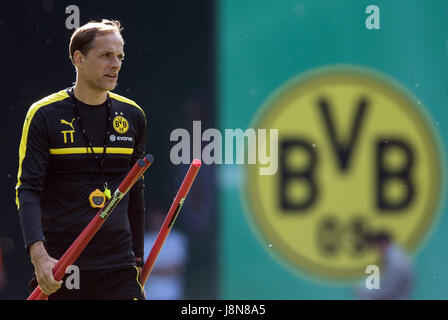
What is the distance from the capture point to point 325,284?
5957mm

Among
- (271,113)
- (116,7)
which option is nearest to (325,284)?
(271,113)

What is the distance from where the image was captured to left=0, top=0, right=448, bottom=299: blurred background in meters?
5.86

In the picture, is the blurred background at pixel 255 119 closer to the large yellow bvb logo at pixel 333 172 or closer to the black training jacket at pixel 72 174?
the large yellow bvb logo at pixel 333 172

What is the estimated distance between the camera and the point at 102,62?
12.0ft

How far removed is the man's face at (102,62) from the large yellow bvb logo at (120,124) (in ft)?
0.51

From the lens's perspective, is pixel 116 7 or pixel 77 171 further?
pixel 116 7

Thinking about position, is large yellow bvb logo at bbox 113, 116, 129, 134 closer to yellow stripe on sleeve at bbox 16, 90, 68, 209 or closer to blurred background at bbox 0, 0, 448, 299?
yellow stripe on sleeve at bbox 16, 90, 68, 209

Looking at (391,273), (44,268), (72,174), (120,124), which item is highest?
(120,124)

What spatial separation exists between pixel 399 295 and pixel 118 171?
9.98 ft

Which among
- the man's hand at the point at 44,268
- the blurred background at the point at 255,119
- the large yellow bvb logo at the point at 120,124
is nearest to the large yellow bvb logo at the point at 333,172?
the blurred background at the point at 255,119

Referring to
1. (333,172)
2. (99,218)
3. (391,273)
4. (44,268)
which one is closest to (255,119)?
(333,172)

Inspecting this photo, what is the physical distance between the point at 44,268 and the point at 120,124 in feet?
2.57

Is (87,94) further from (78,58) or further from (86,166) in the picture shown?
(86,166)

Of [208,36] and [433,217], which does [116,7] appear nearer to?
[208,36]
